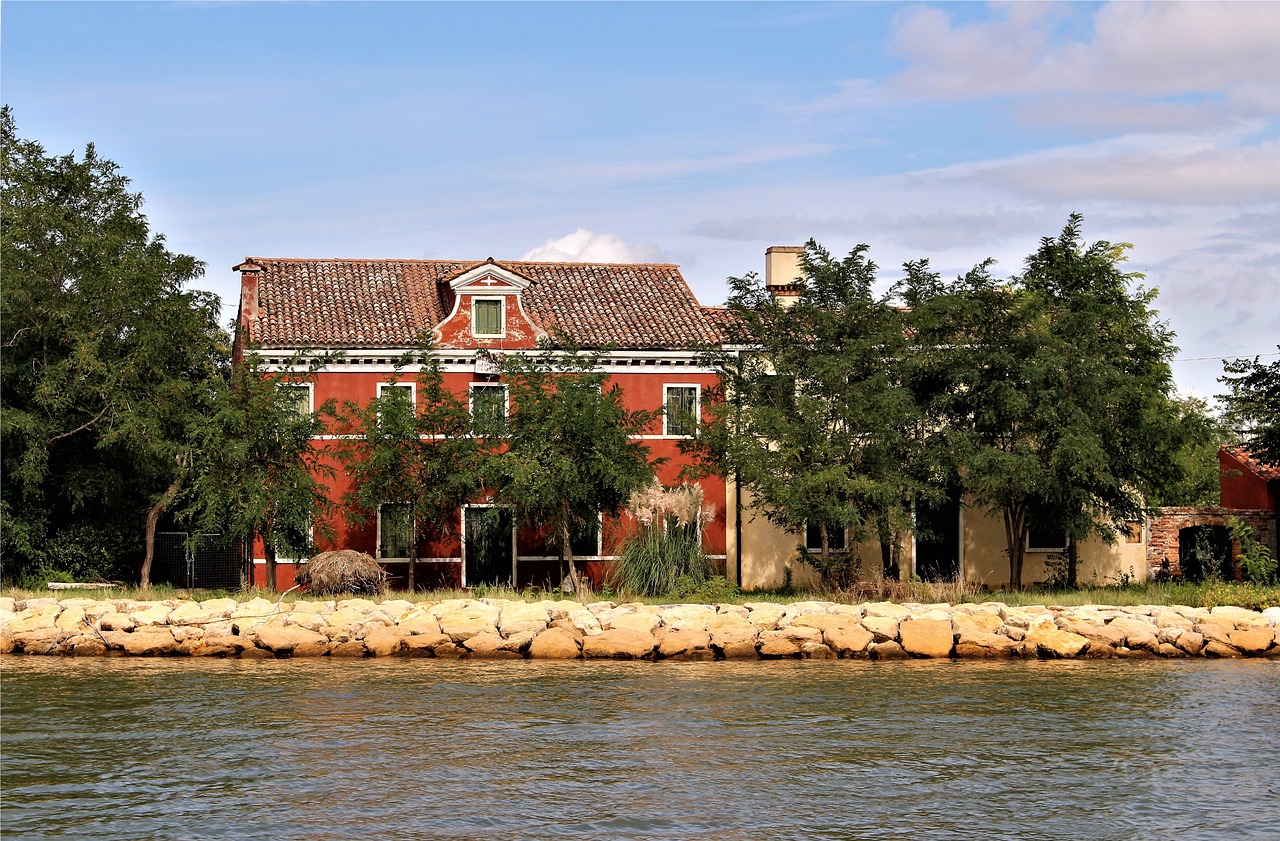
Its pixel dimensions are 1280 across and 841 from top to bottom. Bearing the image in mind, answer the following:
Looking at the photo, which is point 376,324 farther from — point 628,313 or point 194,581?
point 194,581

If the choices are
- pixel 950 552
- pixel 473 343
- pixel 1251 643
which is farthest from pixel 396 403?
pixel 1251 643

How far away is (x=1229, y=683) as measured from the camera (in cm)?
2183

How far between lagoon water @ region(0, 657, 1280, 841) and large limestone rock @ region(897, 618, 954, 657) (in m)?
1.20

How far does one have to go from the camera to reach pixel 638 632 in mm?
24547

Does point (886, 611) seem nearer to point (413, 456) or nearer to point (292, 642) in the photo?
point (292, 642)

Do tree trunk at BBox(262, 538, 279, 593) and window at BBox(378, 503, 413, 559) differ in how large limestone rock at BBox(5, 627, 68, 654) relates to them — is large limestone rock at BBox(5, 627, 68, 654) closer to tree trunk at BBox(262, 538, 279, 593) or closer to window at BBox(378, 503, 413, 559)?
tree trunk at BBox(262, 538, 279, 593)

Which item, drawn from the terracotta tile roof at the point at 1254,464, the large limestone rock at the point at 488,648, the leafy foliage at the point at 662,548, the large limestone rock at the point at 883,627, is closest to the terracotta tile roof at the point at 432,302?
the leafy foliage at the point at 662,548

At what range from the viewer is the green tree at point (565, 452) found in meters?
29.3

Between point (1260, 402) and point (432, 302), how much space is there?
1932 centimetres

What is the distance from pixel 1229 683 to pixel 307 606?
15.6 m

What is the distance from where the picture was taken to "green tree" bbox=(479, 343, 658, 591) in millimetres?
29266

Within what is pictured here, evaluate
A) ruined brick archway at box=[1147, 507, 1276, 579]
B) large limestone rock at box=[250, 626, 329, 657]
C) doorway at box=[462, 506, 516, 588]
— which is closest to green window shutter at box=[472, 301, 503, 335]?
doorway at box=[462, 506, 516, 588]

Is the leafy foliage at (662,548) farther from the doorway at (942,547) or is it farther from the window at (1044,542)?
the window at (1044,542)

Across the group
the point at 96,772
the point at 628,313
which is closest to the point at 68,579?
the point at 628,313
